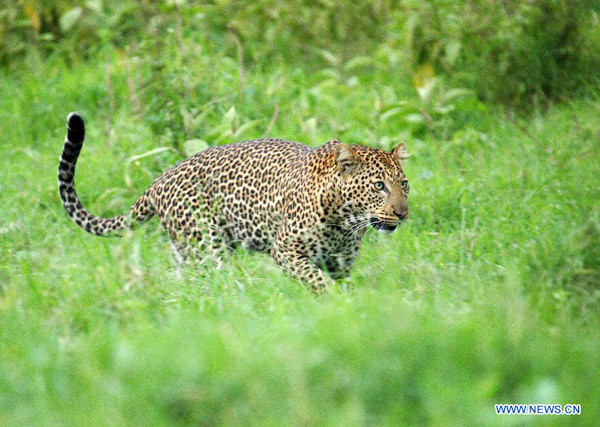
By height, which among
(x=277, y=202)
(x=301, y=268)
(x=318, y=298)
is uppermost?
(x=318, y=298)

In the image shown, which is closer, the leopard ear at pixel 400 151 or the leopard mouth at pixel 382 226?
the leopard mouth at pixel 382 226

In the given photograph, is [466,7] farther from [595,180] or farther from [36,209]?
[36,209]

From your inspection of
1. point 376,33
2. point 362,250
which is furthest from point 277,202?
point 376,33

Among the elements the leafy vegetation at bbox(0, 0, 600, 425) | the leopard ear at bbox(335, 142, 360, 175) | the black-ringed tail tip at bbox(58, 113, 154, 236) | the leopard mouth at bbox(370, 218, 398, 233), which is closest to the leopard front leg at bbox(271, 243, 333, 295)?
the leafy vegetation at bbox(0, 0, 600, 425)

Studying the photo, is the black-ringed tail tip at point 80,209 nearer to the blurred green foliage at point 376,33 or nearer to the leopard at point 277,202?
the leopard at point 277,202

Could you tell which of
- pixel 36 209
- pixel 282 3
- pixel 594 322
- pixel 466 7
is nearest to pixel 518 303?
pixel 594 322

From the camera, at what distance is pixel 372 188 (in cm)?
590

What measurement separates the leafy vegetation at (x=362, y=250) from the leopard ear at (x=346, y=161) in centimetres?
A: 64

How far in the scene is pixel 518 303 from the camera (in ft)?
13.2

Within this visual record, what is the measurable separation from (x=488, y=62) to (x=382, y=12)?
2.22m

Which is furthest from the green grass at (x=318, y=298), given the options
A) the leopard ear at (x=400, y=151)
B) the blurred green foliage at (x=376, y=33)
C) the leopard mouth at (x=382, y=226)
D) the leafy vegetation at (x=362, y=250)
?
the leopard ear at (x=400, y=151)

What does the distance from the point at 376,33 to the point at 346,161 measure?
5.94 metres

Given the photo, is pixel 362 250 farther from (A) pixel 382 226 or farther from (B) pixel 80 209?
(B) pixel 80 209

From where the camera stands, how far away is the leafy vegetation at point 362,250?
12.0 ft
